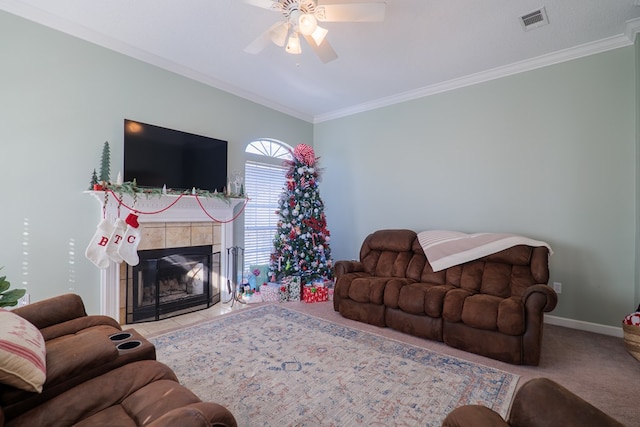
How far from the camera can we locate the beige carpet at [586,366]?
80.7 inches

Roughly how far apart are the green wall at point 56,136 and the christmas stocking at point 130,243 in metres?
0.38

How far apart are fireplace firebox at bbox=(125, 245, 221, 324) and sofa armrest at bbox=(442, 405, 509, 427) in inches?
Answer: 135

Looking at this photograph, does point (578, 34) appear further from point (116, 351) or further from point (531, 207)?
point (116, 351)

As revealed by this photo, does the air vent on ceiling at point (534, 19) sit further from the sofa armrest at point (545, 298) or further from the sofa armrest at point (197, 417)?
the sofa armrest at point (197, 417)

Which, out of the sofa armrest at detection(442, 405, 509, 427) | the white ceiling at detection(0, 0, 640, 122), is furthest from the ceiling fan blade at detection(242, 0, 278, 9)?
the sofa armrest at detection(442, 405, 509, 427)

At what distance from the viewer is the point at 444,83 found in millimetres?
4195

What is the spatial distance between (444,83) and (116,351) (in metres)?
4.60

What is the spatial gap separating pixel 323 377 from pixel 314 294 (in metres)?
2.07

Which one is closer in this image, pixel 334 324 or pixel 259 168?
pixel 334 324

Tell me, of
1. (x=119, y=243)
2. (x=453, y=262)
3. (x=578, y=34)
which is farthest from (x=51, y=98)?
(x=578, y=34)

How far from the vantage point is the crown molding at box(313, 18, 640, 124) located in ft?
10.2

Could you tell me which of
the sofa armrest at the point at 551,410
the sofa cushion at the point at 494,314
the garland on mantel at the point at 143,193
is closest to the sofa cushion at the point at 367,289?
the sofa cushion at the point at 494,314

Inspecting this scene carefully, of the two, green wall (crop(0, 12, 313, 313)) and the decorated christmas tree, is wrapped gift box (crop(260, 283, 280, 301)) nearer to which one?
the decorated christmas tree

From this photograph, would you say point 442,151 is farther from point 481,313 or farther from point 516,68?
point 481,313
